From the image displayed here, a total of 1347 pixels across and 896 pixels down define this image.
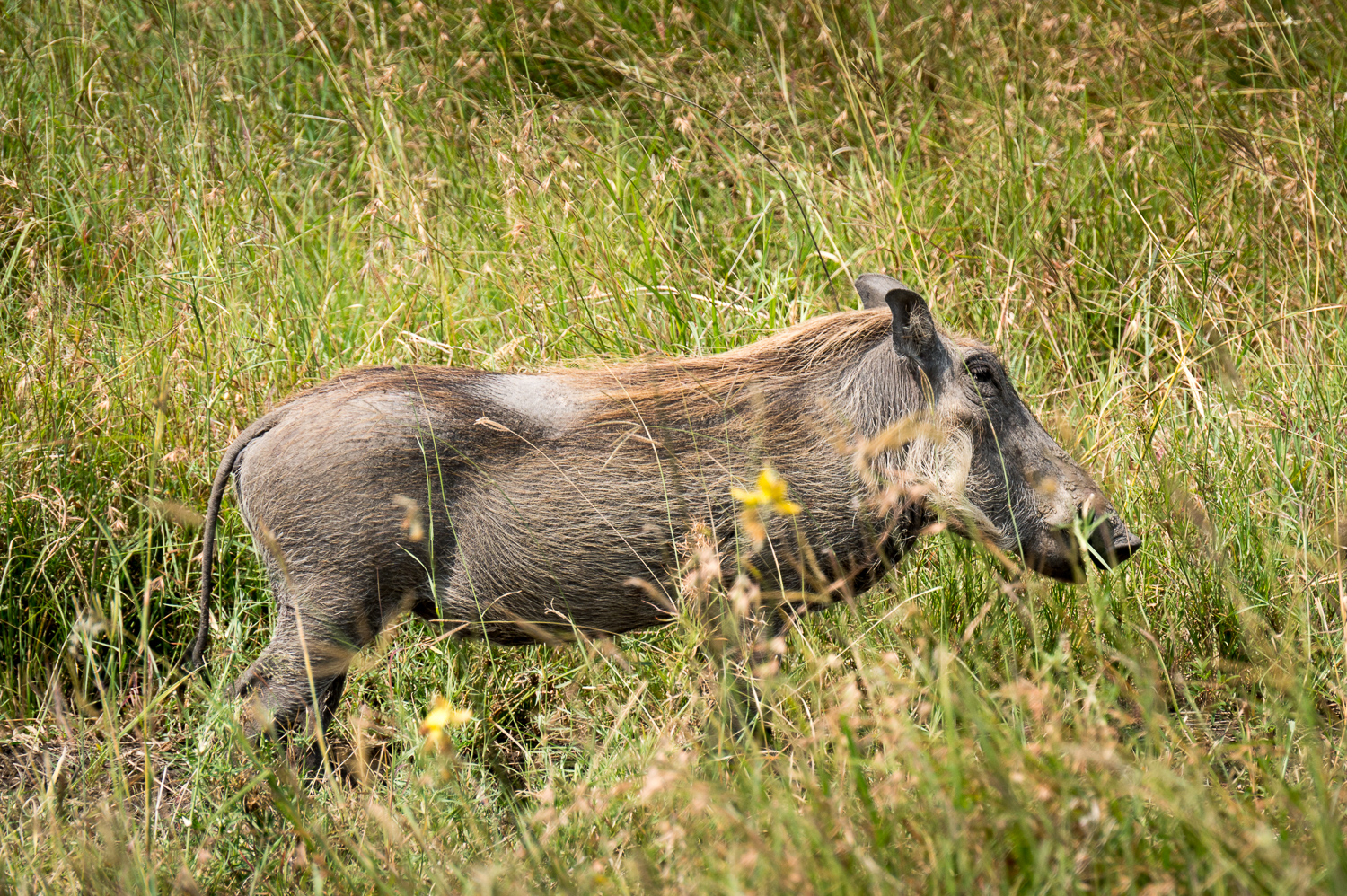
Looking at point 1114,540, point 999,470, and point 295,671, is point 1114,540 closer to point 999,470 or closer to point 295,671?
point 999,470

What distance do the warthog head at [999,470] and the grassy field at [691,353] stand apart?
0.11 meters

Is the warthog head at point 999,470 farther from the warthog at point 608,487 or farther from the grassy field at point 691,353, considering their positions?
the grassy field at point 691,353

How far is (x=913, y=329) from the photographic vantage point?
2.68 metres

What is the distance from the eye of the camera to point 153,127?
4.77 meters

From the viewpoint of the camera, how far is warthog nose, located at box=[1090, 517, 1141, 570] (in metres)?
2.71

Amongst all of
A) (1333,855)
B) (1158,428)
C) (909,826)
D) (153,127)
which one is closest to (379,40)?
(153,127)

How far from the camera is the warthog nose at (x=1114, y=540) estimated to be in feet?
8.91

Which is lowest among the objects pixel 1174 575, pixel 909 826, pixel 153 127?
pixel 1174 575

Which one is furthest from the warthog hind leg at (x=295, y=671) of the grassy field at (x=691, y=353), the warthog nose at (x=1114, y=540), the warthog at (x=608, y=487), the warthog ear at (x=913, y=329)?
the warthog nose at (x=1114, y=540)

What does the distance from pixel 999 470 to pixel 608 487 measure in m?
0.92

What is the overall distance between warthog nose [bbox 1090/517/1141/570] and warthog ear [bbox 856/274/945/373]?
1.78 ft

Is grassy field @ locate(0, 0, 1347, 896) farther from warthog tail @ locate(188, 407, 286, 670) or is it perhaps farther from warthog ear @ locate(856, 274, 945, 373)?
warthog ear @ locate(856, 274, 945, 373)

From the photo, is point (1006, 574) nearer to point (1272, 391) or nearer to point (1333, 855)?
point (1272, 391)

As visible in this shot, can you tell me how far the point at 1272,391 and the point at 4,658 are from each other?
371cm
